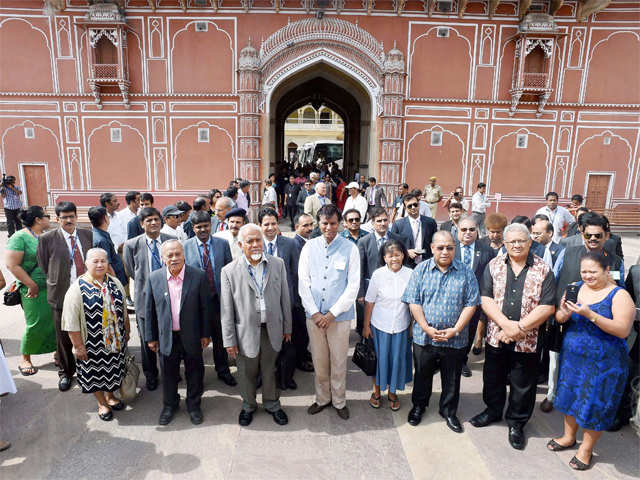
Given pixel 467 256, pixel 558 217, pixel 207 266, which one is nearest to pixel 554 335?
pixel 467 256

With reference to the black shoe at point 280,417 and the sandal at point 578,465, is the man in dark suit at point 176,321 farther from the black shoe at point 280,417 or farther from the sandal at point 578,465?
the sandal at point 578,465

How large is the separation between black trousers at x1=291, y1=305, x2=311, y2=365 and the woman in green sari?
2.50 m

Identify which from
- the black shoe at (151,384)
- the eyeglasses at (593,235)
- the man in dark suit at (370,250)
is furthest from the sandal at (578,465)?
the black shoe at (151,384)

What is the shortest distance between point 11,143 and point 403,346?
14880 millimetres

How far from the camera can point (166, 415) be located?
3293 millimetres

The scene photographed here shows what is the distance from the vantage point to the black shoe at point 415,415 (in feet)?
10.8

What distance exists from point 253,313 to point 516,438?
88.7 inches

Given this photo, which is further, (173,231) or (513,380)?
(173,231)

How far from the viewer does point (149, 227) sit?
3.91 m

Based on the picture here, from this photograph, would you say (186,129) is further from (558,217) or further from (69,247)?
(558,217)

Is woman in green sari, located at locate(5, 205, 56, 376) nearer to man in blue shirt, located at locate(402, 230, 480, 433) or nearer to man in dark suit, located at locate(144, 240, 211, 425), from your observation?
man in dark suit, located at locate(144, 240, 211, 425)

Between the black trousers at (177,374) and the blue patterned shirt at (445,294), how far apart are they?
1.88 metres

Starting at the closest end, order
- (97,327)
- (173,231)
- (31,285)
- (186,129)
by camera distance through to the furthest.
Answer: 1. (97,327)
2. (31,285)
3. (173,231)
4. (186,129)

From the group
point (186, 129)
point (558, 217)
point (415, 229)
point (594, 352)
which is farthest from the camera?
point (186, 129)
